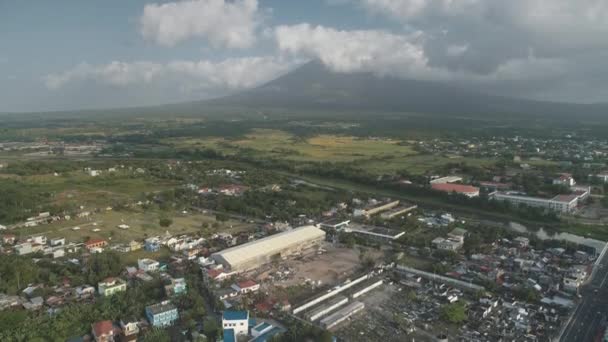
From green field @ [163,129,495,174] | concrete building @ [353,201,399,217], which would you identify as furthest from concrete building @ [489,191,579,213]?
green field @ [163,129,495,174]

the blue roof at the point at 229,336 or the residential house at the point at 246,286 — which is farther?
the residential house at the point at 246,286

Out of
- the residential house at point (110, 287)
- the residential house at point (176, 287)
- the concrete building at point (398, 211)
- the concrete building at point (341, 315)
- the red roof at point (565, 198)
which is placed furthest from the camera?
the red roof at point (565, 198)

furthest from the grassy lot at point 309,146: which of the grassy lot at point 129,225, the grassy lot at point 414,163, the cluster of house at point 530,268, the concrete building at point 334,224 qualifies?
the cluster of house at point 530,268

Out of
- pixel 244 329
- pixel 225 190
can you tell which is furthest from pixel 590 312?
pixel 225 190

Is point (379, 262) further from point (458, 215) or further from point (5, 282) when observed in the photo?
point (5, 282)

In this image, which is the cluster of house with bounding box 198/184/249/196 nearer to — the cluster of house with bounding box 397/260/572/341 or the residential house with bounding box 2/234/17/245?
the residential house with bounding box 2/234/17/245

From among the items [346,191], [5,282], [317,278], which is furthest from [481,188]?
[5,282]

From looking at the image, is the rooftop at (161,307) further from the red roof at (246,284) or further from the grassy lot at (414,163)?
the grassy lot at (414,163)
